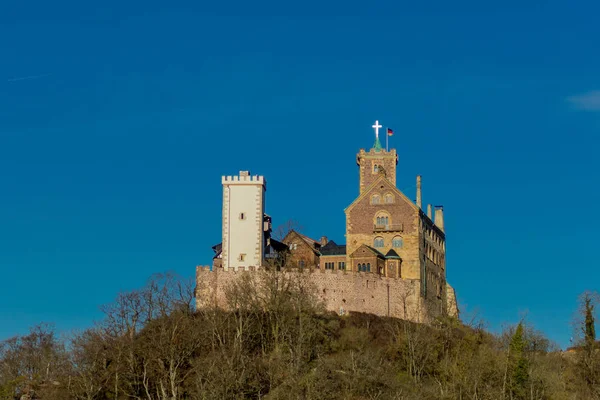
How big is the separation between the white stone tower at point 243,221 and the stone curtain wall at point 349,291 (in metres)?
1.98

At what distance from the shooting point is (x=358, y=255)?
3696 inches

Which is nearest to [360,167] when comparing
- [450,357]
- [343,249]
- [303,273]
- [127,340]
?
[343,249]

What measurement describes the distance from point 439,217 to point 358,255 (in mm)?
18354

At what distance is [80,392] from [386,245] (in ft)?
110

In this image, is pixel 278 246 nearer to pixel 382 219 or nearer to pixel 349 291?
pixel 382 219

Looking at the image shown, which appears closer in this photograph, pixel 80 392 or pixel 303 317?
pixel 80 392

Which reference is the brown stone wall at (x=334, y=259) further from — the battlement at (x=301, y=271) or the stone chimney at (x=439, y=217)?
the stone chimney at (x=439, y=217)

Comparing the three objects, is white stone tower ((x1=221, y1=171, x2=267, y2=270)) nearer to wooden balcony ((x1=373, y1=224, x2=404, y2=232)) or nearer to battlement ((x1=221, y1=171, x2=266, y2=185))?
battlement ((x1=221, y1=171, x2=266, y2=185))

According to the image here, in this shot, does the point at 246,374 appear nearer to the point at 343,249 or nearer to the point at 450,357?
the point at 450,357

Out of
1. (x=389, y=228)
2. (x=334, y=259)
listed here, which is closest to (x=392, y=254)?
(x=389, y=228)

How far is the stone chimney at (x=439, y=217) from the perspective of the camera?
10890cm

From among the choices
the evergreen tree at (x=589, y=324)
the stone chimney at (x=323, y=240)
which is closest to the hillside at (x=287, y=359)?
the evergreen tree at (x=589, y=324)

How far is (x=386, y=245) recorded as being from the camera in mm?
95938

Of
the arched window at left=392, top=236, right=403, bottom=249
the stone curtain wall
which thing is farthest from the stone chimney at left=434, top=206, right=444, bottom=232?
the stone curtain wall
